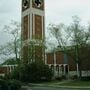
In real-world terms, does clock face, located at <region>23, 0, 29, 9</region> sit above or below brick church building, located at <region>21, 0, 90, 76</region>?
above

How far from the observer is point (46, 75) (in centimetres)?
6981

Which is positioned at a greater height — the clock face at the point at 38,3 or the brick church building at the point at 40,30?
the clock face at the point at 38,3

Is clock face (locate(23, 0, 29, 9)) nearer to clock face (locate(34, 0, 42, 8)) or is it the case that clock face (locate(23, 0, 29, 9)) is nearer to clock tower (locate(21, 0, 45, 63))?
clock tower (locate(21, 0, 45, 63))

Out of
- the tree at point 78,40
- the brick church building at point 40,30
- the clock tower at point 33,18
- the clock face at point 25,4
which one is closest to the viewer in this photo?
the tree at point 78,40

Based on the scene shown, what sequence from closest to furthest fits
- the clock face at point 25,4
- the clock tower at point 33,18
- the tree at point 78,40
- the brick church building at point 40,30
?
1. the tree at point 78,40
2. the brick church building at point 40,30
3. the clock tower at point 33,18
4. the clock face at point 25,4

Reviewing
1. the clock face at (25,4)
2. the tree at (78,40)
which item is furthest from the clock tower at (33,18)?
the tree at (78,40)

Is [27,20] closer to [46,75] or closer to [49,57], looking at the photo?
[49,57]

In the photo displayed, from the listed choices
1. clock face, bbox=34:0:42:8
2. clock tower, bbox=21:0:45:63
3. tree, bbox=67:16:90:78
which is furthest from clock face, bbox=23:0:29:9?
tree, bbox=67:16:90:78

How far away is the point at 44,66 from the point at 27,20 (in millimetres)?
29574

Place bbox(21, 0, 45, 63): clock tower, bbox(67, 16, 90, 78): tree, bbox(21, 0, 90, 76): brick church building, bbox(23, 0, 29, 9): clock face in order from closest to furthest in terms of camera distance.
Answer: bbox(67, 16, 90, 78): tree < bbox(21, 0, 90, 76): brick church building < bbox(21, 0, 45, 63): clock tower < bbox(23, 0, 29, 9): clock face

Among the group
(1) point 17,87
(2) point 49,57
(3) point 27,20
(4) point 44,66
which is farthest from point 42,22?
(1) point 17,87

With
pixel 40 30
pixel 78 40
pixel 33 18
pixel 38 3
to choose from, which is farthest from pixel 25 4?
pixel 78 40

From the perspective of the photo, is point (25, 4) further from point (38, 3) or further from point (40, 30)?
point (40, 30)

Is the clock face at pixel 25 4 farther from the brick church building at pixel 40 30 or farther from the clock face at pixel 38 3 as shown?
the clock face at pixel 38 3
